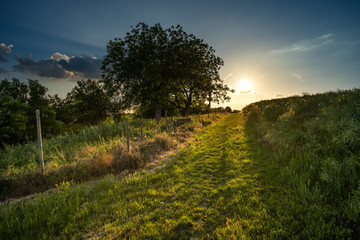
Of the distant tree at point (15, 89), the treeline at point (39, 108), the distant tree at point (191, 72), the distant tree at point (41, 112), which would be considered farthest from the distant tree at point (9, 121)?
the distant tree at point (191, 72)

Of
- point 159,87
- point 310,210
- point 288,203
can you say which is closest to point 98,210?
point 288,203

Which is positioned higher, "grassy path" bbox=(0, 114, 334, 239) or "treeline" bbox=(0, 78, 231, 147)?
"treeline" bbox=(0, 78, 231, 147)

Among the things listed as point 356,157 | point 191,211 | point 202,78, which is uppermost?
point 202,78

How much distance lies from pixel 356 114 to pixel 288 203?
328 cm

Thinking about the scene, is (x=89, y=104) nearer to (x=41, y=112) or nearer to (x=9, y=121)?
(x=41, y=112)

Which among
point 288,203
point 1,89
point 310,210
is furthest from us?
point 1,89

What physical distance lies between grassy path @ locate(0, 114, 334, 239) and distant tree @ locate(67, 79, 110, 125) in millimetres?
35647

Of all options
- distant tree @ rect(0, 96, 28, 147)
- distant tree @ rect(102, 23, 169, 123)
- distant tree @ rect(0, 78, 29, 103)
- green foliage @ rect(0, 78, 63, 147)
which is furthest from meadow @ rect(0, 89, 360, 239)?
distant tree @ rect(0, 78, 29, 103)

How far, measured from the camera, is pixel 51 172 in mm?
6590

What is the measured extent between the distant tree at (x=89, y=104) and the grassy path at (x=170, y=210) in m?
35.6

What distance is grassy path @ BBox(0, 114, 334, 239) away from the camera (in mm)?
2875

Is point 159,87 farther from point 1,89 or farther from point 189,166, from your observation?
point 1,89

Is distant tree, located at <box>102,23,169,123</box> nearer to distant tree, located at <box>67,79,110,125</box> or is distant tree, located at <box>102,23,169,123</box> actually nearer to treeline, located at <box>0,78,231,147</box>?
treeline, located at <box>0,78,231,147</box>

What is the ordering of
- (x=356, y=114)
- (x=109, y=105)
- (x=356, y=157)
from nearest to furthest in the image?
1. (x=356, y=157)
2. (x=356, y=114)
3. (x=109, y=105)
